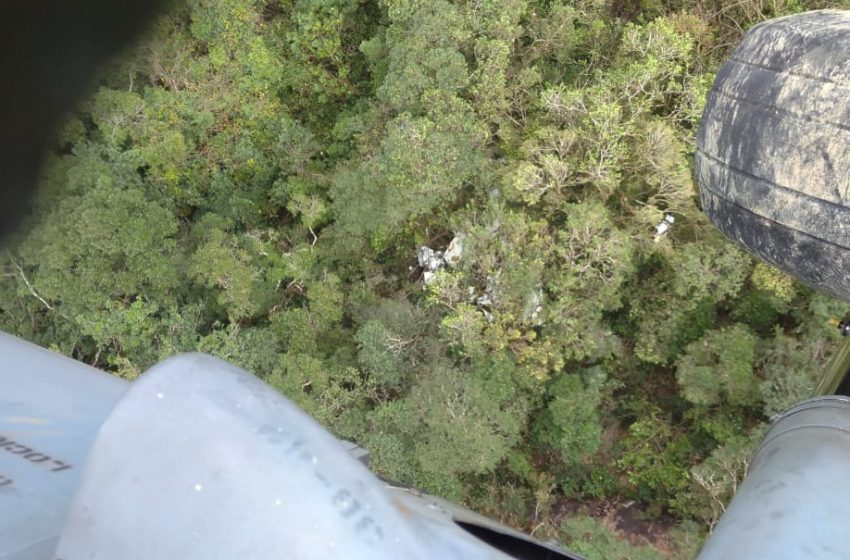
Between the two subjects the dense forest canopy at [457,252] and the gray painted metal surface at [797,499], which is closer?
the gray painted metal surface at [797,499]

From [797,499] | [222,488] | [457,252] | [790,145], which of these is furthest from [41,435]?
[457,252]

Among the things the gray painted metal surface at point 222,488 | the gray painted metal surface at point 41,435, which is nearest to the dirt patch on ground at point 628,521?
the gray painted metal surface at point 41,435

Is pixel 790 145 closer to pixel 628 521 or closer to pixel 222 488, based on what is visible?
pixel 222 488

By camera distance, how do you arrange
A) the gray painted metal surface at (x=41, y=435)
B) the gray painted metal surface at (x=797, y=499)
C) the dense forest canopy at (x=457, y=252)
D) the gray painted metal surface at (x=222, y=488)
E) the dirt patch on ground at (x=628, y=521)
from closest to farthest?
1. the gray painted metal surface at (x=222, y=488)
2. the gray painted metal surface at (x=41, y=435)
3. the gray painted metal surface at (x=797, y=499)
4. the dense forest canopy at (x=457, y=252)
5. the dirt patch on ground at (x=628, y=521)

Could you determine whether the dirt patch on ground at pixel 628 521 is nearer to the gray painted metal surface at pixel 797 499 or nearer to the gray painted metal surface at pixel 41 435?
the gray painted metal surface at pixel 797 499

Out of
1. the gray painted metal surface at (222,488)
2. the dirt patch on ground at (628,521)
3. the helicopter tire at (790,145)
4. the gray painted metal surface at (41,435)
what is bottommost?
the dirt patch on ground at (628,521)

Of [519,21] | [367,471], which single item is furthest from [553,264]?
[367,471]
